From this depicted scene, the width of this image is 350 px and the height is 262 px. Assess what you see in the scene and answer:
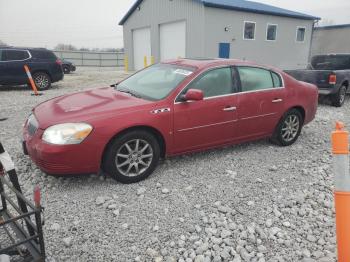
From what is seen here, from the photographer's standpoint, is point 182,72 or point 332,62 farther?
point 332,62

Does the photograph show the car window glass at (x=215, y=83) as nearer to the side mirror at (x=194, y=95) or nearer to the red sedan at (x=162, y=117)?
the red sedan at (x=162, y=117)

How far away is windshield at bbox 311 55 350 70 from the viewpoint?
969 cm

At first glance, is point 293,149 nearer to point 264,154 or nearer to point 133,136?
point 264,154

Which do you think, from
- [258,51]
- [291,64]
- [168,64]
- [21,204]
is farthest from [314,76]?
[291,64]

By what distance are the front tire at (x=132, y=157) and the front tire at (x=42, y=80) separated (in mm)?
9904

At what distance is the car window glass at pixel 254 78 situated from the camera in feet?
15.6

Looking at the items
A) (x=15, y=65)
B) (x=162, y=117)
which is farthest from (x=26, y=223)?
(x=15, y=65)

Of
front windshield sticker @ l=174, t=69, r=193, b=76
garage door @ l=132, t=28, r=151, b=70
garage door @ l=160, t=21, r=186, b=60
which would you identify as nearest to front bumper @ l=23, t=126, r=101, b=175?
front windshield sticker @ l=174, t=69, r=193, b=76

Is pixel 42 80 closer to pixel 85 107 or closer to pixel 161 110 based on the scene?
pixel 85 107

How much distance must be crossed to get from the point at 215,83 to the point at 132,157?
1.65 m

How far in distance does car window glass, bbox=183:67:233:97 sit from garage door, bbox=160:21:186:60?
13.9 m

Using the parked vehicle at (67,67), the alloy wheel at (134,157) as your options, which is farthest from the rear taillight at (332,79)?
the parked vehicle at (67,67)

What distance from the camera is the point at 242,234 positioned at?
298 cm

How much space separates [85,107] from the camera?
3.82 meters
